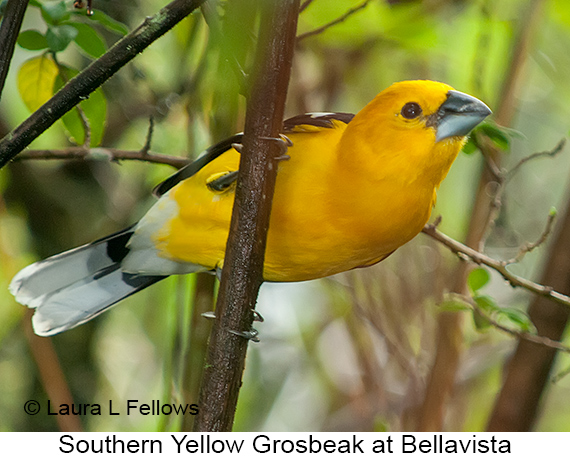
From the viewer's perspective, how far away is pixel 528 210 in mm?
3586

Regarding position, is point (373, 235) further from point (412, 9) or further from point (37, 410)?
point (37, 410)

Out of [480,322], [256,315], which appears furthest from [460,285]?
[256,315]

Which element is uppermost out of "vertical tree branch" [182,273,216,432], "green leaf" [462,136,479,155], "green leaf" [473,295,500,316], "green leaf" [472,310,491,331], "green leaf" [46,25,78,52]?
"green leaf" [46,25,78,52]

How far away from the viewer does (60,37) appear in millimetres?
1331

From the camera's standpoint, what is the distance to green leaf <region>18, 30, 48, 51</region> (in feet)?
4.66

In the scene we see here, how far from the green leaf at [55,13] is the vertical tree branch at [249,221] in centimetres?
51

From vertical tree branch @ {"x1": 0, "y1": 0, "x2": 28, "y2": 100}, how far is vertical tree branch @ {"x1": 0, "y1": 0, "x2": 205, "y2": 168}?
9 cm

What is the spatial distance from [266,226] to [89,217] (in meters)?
1.95

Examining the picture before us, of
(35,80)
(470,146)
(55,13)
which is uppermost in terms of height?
(55,13)

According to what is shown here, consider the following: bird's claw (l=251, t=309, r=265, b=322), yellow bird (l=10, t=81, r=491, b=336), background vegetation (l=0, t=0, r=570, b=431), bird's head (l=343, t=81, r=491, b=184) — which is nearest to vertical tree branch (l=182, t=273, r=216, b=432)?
background vegetation (l=0, t=0, r=570, b=431)

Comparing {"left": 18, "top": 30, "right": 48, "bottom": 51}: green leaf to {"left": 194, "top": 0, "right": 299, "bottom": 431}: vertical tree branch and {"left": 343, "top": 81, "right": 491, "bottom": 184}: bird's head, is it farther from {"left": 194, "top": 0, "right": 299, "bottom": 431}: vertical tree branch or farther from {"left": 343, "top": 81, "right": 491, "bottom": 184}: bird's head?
{"left": 343, "top": 81, "right": 491, "bottom": 184}: bird's head

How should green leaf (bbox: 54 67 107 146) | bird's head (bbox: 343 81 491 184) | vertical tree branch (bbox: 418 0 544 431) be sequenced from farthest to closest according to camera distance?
1. vertical tree branch (bbox: 418 0 544 431)
2. bird's head (bbox: 343 81 491 184)
3. green leaf (bbox: 54 67 107 146)

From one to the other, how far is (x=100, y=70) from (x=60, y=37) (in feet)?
1.12

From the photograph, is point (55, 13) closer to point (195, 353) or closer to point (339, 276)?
point (195, 353)
